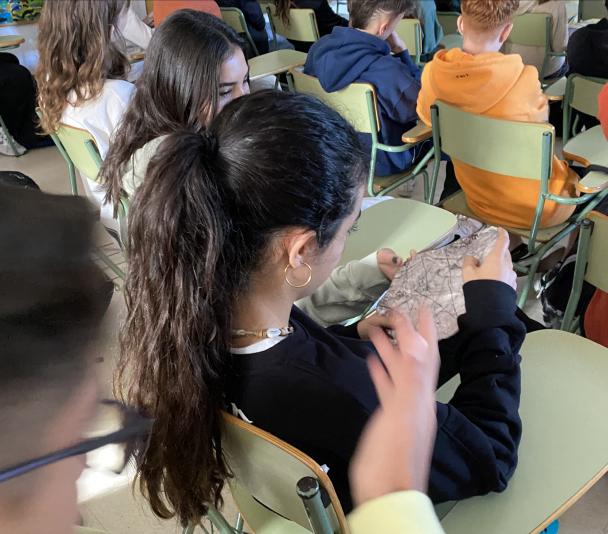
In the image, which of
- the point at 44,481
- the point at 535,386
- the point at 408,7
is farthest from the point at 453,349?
the point at 408,7

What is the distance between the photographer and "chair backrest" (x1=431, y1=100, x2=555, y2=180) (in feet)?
5.38

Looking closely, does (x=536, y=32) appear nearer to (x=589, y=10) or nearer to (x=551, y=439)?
(x=589, y=10)

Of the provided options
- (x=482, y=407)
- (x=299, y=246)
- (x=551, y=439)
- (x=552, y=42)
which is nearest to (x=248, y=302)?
(x=299, y=246)

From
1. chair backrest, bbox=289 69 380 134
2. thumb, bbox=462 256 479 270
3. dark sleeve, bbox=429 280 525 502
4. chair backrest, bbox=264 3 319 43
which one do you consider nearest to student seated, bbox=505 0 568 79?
chair backrest, bbox=264 3 319 43

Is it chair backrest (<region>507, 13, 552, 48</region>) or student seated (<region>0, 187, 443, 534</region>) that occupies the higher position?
student seated (<region>0, 187, 443, 534</region>)

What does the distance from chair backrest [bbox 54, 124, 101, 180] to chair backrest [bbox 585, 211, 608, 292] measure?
1.37 m

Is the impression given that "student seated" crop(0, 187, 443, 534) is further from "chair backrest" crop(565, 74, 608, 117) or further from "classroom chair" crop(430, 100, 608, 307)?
"chair backrest" crop(565, 74, 608, 117)

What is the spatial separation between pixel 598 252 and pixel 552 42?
7.73ft

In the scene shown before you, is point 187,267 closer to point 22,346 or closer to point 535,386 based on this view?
point 22,346

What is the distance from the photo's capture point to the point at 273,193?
77 cm

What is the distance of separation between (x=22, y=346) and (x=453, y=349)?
35.4 inches

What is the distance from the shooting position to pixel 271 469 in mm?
755

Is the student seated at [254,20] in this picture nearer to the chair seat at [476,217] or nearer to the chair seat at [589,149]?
the chair seat at [476,217]

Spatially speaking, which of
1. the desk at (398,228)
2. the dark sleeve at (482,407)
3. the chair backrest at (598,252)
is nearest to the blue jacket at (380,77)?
the desk at (398,228)
